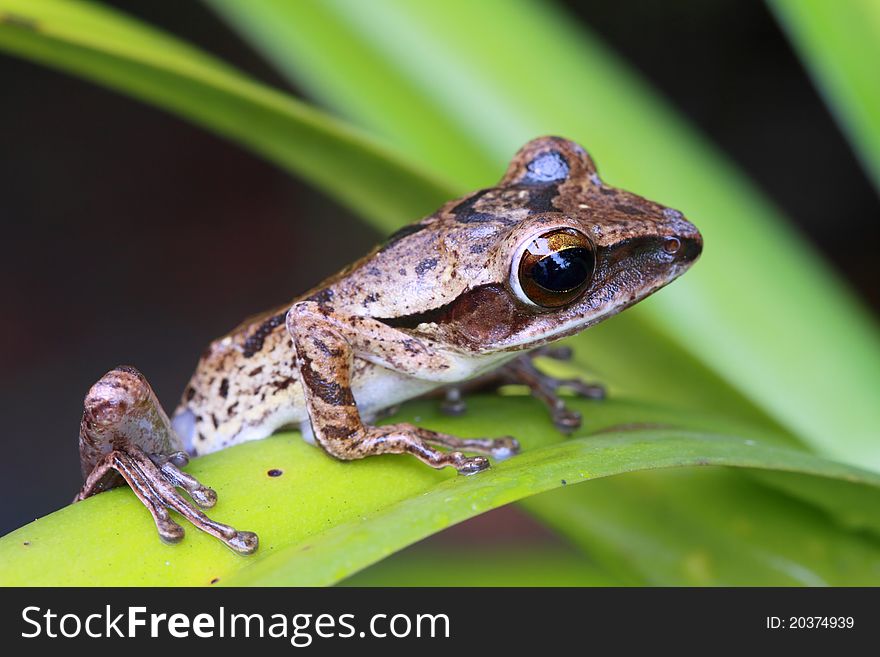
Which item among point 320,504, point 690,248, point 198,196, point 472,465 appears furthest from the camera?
point 198,196

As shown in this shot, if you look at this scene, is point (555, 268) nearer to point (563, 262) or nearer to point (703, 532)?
point (563, 262)

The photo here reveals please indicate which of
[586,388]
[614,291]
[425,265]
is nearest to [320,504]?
[425,265]


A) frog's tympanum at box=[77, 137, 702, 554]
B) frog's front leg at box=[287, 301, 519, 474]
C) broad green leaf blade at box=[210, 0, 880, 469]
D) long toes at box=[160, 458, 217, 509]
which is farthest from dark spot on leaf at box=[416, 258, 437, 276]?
long toes at box=[160, 458, 217, 509]

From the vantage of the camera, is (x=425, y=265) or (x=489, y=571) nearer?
(x=425, y=265)

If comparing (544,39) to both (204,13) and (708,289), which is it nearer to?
(708,289)

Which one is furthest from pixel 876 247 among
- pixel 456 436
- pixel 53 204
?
pixel 53 204

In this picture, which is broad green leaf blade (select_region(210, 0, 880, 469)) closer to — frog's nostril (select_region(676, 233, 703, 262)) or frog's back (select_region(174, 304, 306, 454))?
frog's nostril (select_region(676, 233, 703, 262))

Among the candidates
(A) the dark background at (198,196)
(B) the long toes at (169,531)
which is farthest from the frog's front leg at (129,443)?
(A) the dark background at (198,196)

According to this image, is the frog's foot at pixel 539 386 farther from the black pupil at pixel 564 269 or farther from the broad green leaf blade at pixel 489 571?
the broad green leaf blade at pixel 489 571
